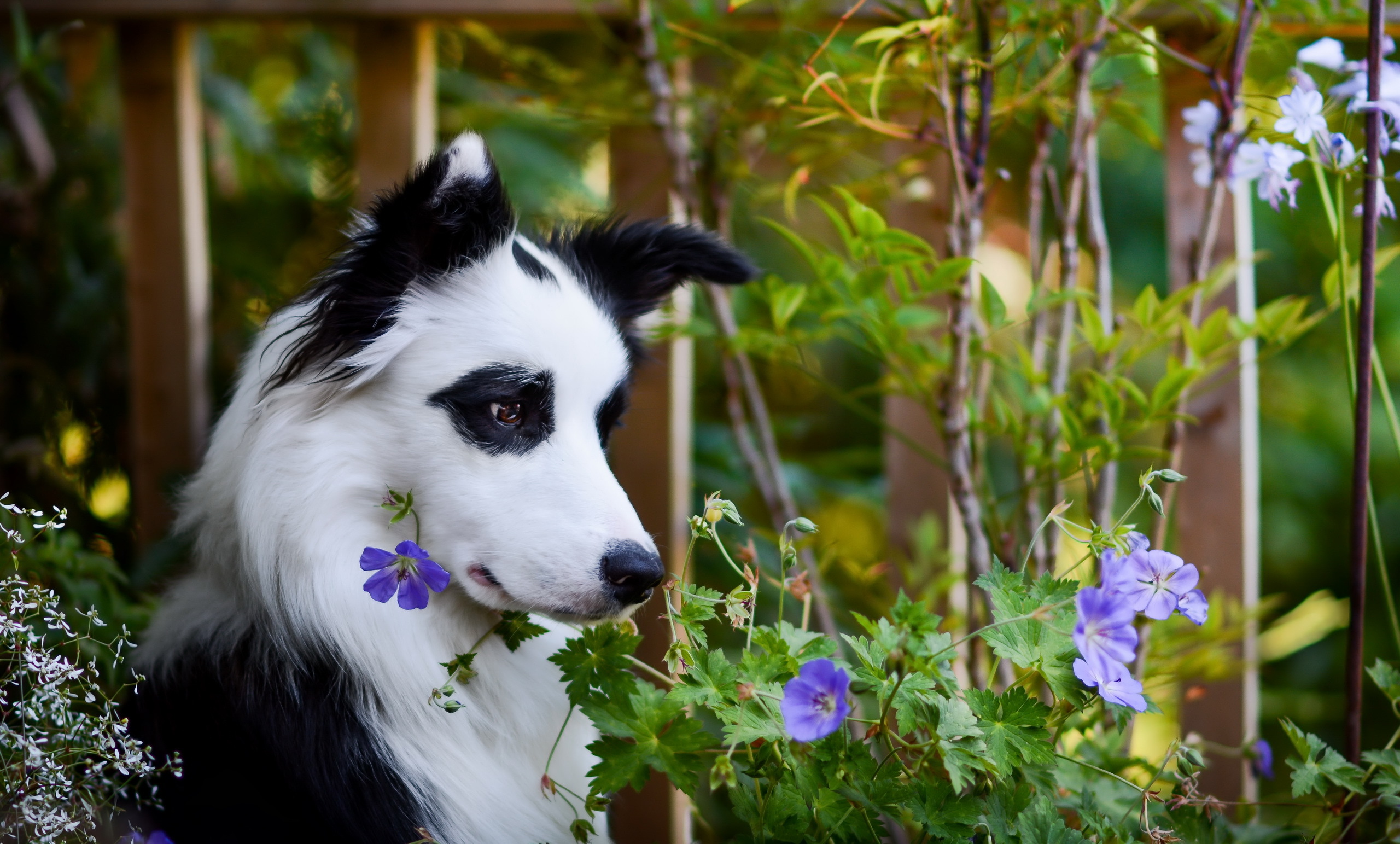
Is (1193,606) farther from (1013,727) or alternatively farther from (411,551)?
(411,551)

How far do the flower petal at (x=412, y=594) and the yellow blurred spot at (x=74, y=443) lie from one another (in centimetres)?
199

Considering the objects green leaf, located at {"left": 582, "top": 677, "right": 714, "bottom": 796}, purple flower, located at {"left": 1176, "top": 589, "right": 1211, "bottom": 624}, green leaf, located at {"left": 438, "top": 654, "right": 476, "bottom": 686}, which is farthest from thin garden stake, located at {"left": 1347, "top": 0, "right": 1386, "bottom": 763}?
green leaf, located at {"left": 438, "top": 654, "right": 476, "bottom": 686}

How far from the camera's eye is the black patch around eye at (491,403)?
4.91 feet

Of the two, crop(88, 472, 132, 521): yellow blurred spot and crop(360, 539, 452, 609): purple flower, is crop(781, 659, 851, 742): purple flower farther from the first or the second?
crop(88, 472, 132, 521): yellow blurred spot

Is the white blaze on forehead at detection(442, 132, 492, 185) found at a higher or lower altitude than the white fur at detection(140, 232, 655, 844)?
higher

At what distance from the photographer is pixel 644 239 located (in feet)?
5.93

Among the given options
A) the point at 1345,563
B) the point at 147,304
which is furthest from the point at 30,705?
the point at 1345,563

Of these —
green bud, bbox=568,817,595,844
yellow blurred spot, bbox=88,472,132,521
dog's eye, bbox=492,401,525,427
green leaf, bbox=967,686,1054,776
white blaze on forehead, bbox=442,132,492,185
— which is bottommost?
yellow blurred spot, bbox=88,472,132,521

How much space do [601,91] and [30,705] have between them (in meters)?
1.64

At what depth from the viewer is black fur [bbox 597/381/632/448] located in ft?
5.50

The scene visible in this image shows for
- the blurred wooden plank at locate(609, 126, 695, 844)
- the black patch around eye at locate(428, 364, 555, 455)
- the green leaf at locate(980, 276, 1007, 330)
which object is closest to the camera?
the black patch around eye at locate(428, 364, 555, 455)

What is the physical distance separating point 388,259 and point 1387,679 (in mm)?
1524

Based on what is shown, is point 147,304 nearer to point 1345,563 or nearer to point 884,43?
point 884,43

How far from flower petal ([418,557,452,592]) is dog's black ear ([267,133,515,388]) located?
0.42 m
